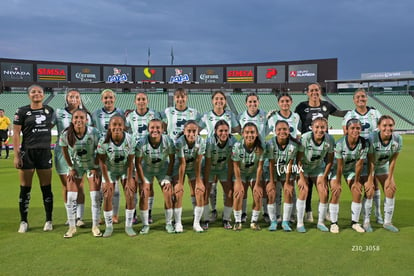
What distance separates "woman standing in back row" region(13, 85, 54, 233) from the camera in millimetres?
5348

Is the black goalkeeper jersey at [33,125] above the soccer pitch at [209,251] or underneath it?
above

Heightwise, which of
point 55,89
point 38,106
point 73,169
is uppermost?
point 55,89

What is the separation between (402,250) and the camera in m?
4.57

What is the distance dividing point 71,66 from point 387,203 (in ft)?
142

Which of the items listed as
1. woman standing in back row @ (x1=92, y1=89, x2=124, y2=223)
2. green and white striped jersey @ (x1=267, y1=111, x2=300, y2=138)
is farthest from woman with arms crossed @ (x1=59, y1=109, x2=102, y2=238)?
green and white striped jersey @ (x1=267, y1=111, x2=300, y2=138)

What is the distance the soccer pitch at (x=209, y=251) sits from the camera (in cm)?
398

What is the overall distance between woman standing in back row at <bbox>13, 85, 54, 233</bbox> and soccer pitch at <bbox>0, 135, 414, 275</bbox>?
0.53 metres

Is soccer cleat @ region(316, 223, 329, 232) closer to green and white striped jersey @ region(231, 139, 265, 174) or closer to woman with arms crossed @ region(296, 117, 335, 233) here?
woman with arms crossed @ region(296, 117, 335, 233)

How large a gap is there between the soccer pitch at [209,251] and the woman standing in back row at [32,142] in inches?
20.7

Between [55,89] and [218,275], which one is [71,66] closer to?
[55,89]

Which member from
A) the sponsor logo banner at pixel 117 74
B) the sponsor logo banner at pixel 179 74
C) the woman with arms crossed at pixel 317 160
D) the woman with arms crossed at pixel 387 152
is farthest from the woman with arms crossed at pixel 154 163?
the sponsor logo banner at pixel 117 74

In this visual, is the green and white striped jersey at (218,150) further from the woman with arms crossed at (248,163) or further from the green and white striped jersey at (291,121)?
the green and white striped jersey at (291,121)

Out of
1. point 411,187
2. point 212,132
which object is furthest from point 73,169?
point 411,187

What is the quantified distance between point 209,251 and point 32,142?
3.30 metres
